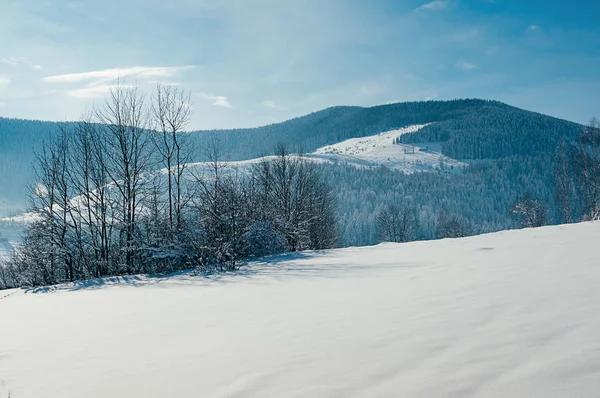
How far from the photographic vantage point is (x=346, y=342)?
9.84 ft

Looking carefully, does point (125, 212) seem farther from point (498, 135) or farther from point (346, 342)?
point (498, 135)

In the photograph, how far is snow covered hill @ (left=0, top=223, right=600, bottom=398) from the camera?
2.11 meters

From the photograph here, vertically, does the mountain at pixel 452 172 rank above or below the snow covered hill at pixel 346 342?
above

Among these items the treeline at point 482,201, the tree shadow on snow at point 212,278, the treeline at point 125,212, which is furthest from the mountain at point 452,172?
the tree shadow on snow at point 212,278

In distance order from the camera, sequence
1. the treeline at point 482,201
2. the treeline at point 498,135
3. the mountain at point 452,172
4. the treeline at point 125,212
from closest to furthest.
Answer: the treeline at point 125,212 → the treeline at point 482,201 → the mountain at point 452,172 → the treeline at point 498,135

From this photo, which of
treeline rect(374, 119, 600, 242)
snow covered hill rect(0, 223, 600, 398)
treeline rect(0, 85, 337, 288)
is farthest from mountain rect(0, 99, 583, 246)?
snow covered hill rect(0, 223, 600, 398)

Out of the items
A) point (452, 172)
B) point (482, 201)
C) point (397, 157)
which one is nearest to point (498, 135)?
point (397, 157)

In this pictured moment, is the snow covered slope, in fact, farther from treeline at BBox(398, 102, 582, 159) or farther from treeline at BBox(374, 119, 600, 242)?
treeline at BBox(374, 119, 600, 242)

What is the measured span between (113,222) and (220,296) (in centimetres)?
1076

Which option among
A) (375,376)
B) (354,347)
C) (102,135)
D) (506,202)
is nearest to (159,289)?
(354,347)

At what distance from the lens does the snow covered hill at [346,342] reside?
6.91ft

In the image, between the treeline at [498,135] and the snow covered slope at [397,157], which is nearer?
the snow covered slope at [397,157]

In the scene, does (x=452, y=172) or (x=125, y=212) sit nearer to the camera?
(x=125, y=212)

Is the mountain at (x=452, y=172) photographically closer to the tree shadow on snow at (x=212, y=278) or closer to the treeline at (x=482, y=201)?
the treeline at (x=482, y=201)
